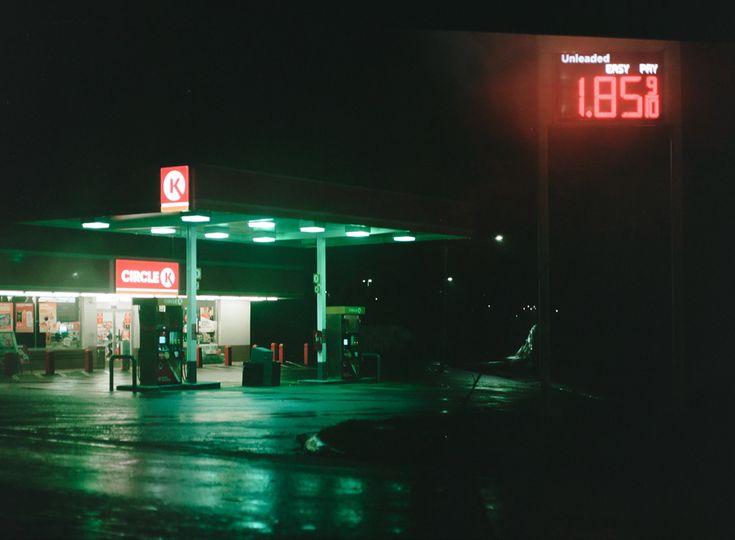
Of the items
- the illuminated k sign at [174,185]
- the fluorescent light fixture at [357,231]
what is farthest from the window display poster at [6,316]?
the illuminated k sign at [174,185]

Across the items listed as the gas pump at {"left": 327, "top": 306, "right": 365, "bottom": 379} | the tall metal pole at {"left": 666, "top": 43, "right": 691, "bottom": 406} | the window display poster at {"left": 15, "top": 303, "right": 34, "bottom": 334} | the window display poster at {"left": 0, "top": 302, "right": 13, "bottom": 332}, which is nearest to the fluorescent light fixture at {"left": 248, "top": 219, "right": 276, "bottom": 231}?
the gas pump at {"left": 327, "top": 306, "right": 365, "bottom": 379}

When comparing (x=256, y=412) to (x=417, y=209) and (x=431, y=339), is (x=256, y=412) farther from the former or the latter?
(x=431, y=339)

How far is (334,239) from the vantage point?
1297 inches

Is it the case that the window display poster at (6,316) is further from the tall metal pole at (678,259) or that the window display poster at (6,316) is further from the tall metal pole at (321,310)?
the tall metal pole at (678,259)

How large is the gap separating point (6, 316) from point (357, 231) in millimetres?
13749

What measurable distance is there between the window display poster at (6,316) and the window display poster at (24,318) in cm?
22

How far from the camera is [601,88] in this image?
1642 centimetres

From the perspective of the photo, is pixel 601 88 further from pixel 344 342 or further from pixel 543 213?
pixel 344 342

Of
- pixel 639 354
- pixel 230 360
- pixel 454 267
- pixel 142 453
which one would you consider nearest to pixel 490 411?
pixel 142 453

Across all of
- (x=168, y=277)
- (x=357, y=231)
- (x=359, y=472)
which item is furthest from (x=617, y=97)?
(x=168, y=277)

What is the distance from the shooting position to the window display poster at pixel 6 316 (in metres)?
33.4

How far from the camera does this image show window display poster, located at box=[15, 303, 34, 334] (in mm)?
33844

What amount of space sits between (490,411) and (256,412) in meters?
5.05

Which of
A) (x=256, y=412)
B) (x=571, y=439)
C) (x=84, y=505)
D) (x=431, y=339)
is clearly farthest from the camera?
(x=431, y=339)
